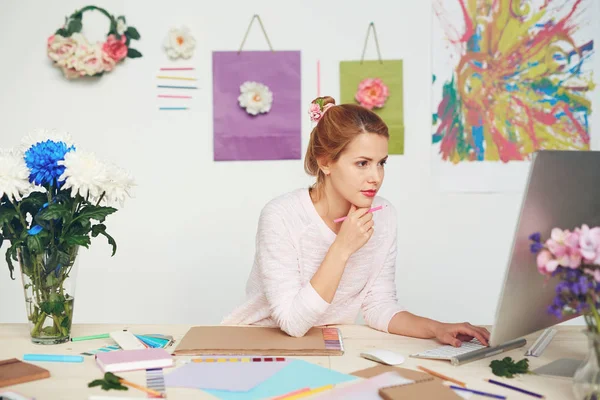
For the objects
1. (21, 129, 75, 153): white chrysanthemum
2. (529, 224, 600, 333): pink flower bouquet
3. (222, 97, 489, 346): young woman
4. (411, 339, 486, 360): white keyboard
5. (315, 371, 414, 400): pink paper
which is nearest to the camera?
(529, 224, 600, 333): pink flower bouquet

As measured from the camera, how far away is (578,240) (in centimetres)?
97

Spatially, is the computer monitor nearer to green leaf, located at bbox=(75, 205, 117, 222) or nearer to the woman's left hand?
the woman's left hand

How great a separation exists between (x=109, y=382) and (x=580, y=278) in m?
0.80

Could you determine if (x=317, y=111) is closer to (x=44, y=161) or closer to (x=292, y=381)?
(x=44, y=161)

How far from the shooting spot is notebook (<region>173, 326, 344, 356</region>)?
133cm

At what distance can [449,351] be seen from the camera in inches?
52.9

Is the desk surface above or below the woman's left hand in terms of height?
below

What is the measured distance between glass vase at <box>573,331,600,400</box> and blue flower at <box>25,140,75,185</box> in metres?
1.08

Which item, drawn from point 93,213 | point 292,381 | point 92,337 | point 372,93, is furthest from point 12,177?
point 372,93

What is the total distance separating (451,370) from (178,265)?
1972 millimetres

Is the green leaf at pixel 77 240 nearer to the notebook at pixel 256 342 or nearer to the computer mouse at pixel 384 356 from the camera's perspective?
the notebook at pixel 256 342

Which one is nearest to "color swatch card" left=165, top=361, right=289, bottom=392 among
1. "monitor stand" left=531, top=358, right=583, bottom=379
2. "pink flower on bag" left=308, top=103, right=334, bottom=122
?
"monitor stand" left=531, top=358, right=583, bottom=379

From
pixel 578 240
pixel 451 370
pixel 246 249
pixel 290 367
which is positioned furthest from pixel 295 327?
pixel 246 249

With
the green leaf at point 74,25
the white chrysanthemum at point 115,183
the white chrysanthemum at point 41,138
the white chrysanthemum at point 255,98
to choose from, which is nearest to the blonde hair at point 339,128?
the white chrysanthemum at point 115,183
